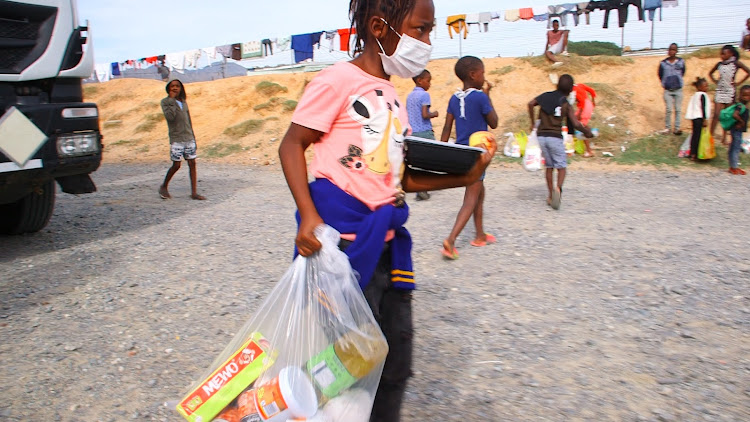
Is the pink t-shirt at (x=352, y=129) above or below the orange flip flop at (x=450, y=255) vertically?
above

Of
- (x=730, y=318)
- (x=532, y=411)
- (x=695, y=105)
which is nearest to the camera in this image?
(x=532, y=411)

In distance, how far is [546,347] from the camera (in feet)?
10.0

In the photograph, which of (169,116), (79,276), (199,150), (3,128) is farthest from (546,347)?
(199,150)

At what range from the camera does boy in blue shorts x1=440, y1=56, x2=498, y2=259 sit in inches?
188

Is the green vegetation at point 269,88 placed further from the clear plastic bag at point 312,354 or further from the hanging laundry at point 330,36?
the clear plastic bag at point 312,354

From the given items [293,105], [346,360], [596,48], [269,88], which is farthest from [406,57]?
[596,48]

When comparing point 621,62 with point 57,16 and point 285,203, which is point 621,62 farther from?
point 57,16

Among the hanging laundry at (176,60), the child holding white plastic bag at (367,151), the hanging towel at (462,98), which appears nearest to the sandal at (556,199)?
the hanging towel at (462,98)

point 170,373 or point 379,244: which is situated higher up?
point 379,244

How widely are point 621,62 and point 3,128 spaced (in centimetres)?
1551

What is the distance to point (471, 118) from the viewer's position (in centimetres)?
497

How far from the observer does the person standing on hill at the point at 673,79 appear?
11000 mm

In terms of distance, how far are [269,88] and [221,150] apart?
16.4ft

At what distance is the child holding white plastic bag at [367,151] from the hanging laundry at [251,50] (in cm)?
2210
